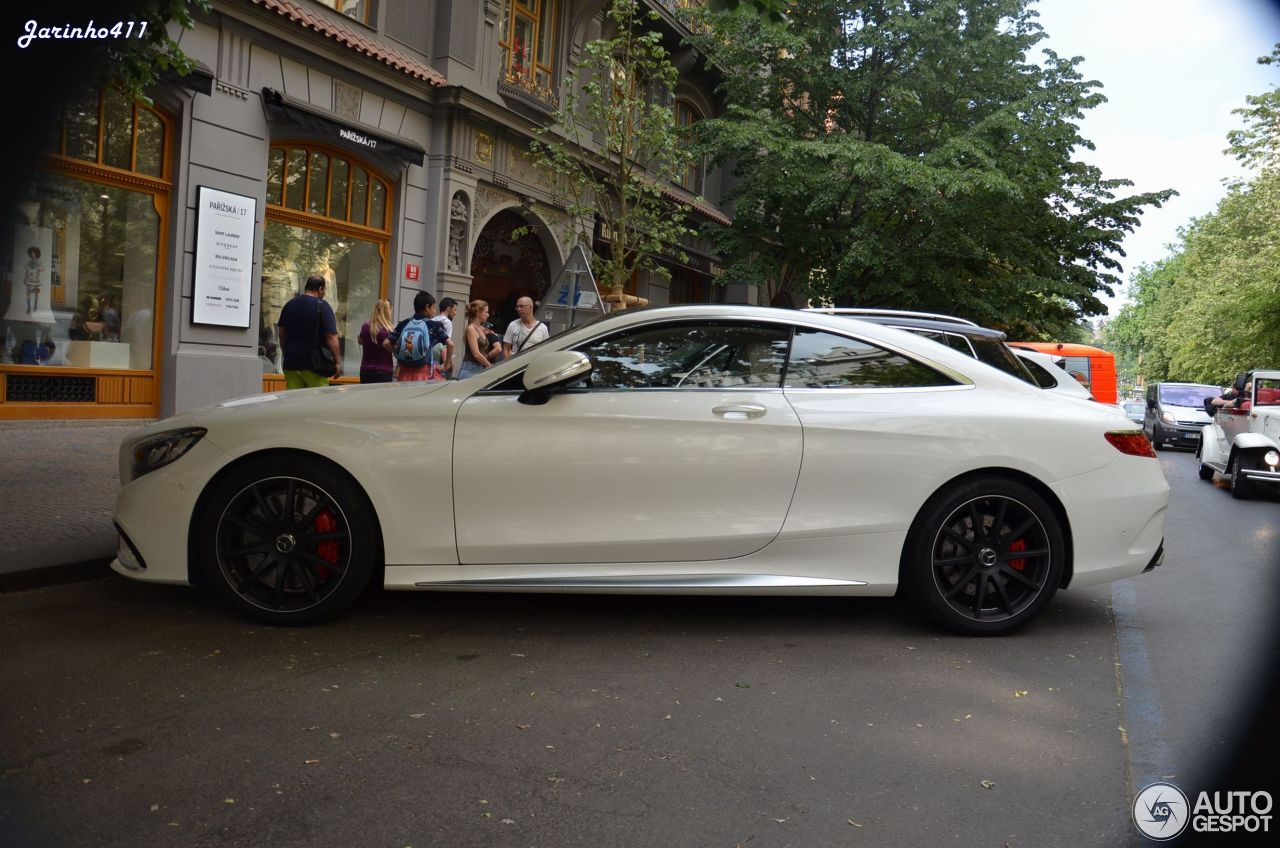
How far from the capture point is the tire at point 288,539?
4602mm

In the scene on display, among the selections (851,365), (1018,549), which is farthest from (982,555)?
(851,365)

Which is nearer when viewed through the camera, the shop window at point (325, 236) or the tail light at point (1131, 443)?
the tail light at point (1131, 443)

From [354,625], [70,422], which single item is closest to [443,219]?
[70,422]

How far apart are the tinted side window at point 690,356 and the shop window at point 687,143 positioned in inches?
747

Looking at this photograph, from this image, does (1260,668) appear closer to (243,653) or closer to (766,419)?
(766,419)

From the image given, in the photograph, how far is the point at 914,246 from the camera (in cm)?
2097

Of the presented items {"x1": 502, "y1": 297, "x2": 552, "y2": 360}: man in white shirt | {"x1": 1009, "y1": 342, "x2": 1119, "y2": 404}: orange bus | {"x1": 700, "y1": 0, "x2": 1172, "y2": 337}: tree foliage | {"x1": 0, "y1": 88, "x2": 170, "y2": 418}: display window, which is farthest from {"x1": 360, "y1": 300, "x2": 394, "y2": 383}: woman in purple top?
{"x1": 1009, "y1": 342, "x2": 1119, "y2": 404}: orange bus

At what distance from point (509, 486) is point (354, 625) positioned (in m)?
1.00

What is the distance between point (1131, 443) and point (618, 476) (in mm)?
2466

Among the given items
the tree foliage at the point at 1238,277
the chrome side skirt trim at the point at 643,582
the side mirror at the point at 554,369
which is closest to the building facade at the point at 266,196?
the side mirror at the point at 554,369

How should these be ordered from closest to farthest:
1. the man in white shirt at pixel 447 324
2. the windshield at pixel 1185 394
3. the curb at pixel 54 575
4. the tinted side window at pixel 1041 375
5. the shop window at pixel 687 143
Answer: the curb at pixel 54 575 → the man in white shirt at pixel 447 324 → the tinted side window at pixel 1041 375 → the shop window at pixel 687 143 → the windshield at pixel 1185 394

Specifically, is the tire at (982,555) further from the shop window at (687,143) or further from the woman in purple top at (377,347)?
the shop window at (687,143)

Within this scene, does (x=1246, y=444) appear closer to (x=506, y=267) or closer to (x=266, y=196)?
(x=506, y=267)

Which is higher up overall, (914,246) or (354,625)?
(914,246)
